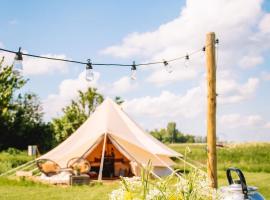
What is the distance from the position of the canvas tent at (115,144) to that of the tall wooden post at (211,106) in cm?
640

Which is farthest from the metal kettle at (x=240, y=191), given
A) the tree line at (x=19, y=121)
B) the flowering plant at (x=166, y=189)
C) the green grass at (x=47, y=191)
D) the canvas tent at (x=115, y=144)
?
the tree line at (x=19, y=121)

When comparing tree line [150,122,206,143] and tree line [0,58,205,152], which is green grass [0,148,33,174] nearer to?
tree line [0,58,205,152]

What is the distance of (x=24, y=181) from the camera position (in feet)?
40.1

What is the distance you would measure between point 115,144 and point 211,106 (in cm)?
725

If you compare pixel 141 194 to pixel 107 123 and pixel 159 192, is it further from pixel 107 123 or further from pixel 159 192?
pixel 107 123

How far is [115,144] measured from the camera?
14.3m

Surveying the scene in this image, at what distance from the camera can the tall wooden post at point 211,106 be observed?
23.7 feet

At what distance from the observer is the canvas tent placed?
1425 centimetres

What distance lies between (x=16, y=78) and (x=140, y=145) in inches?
739

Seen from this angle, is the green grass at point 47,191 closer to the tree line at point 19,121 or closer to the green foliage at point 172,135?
the tree line at point 19,121

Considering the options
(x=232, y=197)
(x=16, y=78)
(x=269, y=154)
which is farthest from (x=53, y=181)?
(x=16, y=78)

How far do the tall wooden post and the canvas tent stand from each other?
6.40 m

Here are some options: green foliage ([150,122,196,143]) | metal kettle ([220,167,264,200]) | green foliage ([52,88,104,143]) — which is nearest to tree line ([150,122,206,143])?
green foliage ([150,122,196,143])

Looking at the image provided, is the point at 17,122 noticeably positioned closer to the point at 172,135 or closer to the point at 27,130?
the point at 27,130
